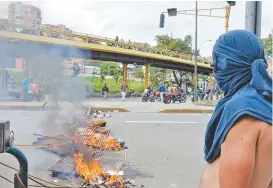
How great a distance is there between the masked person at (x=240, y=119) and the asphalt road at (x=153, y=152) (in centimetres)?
374

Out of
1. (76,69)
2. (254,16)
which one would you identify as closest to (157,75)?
(76,69)

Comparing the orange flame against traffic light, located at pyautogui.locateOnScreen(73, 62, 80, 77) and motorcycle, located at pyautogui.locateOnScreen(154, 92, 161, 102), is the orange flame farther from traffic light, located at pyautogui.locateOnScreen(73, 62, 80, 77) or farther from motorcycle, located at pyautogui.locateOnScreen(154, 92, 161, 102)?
motorcycle, located at pyautogui.locateOnScreen(154, 92, 161, 102)

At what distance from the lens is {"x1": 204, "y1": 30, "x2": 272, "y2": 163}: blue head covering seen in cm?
116

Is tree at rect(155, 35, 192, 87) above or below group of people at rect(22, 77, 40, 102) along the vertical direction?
above

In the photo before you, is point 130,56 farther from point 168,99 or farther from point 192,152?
point 192,152

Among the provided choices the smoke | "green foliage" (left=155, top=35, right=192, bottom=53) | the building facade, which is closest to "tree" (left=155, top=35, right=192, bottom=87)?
"green foliage" (left=155, top=35, right=192, bottom=53)

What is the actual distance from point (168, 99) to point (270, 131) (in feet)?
64.1

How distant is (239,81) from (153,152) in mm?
5925

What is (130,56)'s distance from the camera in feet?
83.5

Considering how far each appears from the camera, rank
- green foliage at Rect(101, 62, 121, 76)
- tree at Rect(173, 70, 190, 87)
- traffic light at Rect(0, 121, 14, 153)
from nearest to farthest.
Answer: traffic light at Rect(0, 121, 14, 153), tree at Rect(173, 70, 190, 87), green foliage at Rect(101, 62, 121, 76)

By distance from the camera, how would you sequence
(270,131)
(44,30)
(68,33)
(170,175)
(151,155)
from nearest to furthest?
(270,131) < (170,175) < (151,155) < (44,30) < (68,33)

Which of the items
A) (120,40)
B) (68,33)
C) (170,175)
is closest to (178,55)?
(120,40)

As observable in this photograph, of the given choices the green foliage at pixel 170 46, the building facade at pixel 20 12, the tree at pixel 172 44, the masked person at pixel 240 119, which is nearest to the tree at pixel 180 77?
the green foliage at pixel 170 46

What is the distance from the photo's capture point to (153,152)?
23.2 ft
